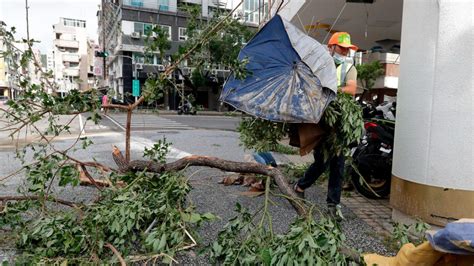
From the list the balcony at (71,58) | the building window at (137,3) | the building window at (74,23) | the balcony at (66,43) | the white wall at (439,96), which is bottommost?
the white wall at (439,96)

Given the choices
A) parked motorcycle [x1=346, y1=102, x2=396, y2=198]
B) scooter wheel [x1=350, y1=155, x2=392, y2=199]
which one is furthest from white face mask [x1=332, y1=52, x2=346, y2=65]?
scooter wheel [x1=350, y1=155, x2=392, y2=199]

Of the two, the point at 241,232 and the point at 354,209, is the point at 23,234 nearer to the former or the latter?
the point at 241,232

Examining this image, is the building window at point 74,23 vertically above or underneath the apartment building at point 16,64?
above

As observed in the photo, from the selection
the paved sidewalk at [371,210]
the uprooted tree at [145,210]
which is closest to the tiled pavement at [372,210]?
the paved sidewalk at [371,210]

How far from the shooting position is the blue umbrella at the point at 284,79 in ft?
9.65

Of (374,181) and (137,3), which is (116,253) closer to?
(374,181)

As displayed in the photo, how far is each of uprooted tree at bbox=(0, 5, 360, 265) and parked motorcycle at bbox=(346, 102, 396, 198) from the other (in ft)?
4.45

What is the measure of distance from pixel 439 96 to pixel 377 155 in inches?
56.7

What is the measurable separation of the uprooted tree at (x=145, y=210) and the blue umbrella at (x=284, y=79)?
0.20 m

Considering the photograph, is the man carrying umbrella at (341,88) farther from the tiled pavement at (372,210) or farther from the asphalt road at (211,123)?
the asphalt road at (211,123)

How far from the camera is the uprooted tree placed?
6.68 feet

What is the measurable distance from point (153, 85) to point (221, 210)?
1.63 m

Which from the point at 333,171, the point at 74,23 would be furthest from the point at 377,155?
the point at 74,23

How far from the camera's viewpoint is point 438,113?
3.07 metres
